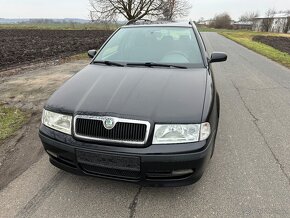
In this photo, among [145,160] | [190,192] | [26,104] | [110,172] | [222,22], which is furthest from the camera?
[222,22]

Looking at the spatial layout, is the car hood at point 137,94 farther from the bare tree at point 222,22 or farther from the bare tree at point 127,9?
the bare tree at point 222,22

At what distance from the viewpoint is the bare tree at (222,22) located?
73.9 m

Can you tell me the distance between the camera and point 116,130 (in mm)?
2377

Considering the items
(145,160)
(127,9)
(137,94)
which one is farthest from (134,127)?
(127,9)

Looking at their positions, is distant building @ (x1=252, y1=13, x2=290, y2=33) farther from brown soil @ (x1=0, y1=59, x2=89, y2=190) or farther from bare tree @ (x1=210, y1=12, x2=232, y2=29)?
brown soil @ (x1=0, y1=59, x2=89, y2=190)

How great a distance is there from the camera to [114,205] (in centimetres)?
257

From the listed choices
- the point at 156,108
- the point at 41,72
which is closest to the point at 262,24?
the point at 41,72

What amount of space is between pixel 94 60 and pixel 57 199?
2.02 metres

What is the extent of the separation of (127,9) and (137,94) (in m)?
22.9

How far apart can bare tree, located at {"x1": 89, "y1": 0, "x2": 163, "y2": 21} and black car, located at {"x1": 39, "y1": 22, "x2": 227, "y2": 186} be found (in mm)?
21873

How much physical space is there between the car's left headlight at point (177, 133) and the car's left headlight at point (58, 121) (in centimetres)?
84

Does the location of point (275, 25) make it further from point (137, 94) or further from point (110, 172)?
point (110, 172)

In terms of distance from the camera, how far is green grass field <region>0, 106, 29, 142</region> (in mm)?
4053

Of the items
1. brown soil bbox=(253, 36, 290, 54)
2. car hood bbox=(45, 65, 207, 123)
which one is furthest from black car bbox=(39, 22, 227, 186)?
brown soil bbox=(253, 36, 290, 54)
